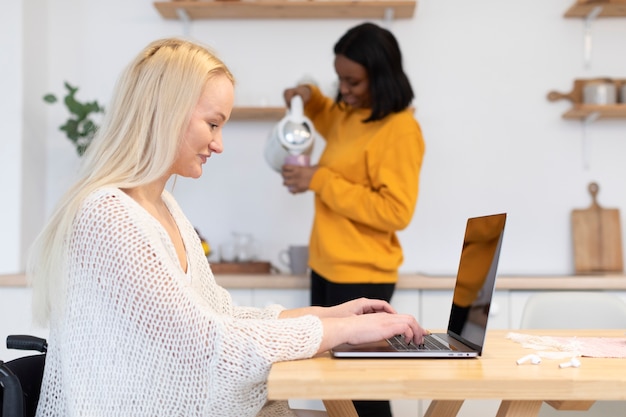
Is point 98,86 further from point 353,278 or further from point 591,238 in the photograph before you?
point 591,238

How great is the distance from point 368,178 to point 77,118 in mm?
1199

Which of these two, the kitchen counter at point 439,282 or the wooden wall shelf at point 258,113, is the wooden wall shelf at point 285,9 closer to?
the wooden wall shelf at point 258,113

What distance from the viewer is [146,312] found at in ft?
3.66

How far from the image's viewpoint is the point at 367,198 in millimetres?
2225

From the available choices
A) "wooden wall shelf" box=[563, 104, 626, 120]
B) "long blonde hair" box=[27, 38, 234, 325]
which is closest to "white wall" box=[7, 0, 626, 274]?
"wooden wall shelf" box=[563, 104, 626, 120]

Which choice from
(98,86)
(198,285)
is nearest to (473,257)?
(198,285)

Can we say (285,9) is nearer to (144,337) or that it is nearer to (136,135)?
(136,135)

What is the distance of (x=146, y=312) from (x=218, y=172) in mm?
2041

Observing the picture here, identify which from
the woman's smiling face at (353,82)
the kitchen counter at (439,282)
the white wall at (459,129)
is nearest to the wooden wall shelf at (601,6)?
the white wall at (459,129)

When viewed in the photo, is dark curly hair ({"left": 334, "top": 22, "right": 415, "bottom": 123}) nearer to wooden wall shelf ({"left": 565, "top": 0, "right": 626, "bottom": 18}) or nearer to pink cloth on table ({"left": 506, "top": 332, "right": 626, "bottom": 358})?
pink cloth on table ({"left": 506, "top": 332, "right": 626, "bottom": 358})

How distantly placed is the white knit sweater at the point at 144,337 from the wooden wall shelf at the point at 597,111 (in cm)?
208

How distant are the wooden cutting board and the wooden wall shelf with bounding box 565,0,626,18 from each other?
→ 73 cm

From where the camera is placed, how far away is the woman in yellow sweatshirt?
2234 mm

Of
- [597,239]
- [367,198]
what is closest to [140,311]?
[367,198]
